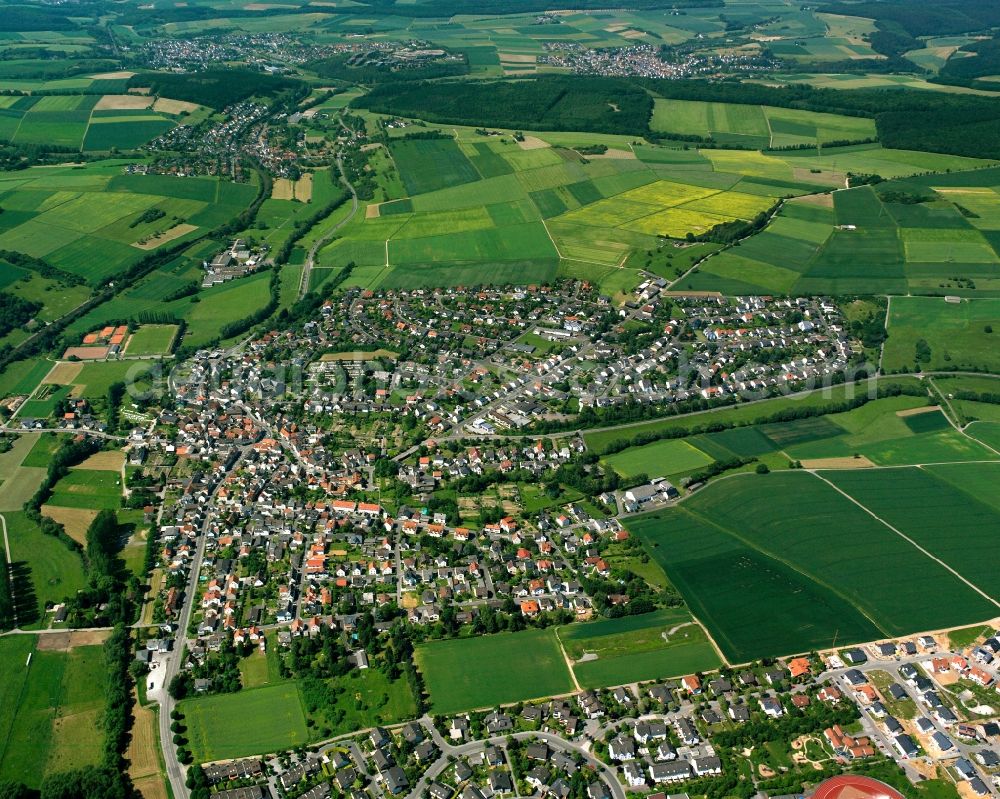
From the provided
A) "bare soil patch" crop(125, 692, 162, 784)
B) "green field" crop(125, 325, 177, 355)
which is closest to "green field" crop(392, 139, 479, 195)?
"green field" crop(125, 325, 177, 355)

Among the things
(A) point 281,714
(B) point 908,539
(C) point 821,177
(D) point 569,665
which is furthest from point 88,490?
(C) point 821,177

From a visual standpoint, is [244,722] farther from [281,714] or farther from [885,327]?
[885,327]

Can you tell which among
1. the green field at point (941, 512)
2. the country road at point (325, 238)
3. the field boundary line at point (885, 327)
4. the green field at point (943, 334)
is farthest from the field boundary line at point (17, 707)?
the green field at point (943, 334)

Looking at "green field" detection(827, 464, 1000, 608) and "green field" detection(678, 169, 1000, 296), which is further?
"green field" detection(678, 169, 1000, 296)

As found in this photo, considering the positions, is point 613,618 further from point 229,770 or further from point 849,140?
point 849,140

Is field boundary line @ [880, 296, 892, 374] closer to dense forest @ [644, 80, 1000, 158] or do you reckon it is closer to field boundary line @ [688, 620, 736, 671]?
field boundary line @ [688, 620, 736, 671]

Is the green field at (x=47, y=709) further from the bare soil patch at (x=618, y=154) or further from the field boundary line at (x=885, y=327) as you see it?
the bare soil patch at (x=618, y=154)
